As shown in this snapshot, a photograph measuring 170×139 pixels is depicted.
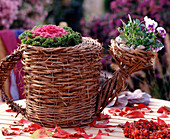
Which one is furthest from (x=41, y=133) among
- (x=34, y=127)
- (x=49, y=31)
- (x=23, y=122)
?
(x=49, y=31)

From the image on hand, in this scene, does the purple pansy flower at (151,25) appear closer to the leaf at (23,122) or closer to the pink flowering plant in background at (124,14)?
the leaf at (23,122)

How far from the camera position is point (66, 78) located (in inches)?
48.3

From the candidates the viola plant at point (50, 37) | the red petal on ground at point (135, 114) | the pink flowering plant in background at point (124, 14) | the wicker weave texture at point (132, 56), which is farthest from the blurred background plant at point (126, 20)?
the viola plant at point (50, 37)

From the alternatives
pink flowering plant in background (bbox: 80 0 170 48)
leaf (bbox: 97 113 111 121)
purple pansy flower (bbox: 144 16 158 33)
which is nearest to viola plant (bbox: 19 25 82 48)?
purple pansy flower (bbox: 144 16 158 33)

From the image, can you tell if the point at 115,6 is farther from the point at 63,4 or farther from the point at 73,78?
the point at 73,78

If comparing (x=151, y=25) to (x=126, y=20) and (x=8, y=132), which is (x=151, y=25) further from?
(x=126, y=20)

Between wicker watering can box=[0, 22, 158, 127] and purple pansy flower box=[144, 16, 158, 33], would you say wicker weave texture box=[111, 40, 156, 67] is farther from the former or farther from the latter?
purple pansy flower box=[144, 16, 158, 33]

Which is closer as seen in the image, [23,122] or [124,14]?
[23,122]

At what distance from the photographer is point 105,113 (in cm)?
160

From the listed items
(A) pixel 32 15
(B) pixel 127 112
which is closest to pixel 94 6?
(A) pixel 32 15

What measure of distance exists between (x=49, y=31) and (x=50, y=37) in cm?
9

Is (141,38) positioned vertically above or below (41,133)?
above

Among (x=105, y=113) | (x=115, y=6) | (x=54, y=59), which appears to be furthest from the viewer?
(x=115, y=6)

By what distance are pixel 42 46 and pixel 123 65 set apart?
468 millimetres
